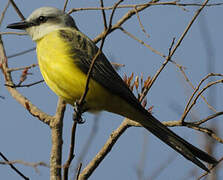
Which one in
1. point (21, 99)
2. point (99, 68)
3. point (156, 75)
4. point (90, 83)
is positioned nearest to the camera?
point (156, 75)

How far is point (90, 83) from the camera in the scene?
14.2 ft

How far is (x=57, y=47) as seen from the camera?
14.5ft

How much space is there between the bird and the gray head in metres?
0.12

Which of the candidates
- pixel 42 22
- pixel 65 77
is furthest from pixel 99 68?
pixel 42 22

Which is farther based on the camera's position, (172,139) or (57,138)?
(57,138)

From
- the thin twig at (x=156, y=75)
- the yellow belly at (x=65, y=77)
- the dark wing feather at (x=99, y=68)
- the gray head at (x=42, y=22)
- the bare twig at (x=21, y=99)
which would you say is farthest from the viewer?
the gray head at (x=42, y=22)

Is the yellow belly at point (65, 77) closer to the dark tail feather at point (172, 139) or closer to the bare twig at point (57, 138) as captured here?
the bare twig at point (57, 138)

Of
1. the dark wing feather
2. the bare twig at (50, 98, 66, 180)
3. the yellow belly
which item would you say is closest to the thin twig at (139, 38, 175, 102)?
the dark wing feather

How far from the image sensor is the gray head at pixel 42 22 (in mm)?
4867

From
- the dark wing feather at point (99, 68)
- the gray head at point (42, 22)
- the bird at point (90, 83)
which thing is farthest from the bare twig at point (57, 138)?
the gray head at point (42, 22)

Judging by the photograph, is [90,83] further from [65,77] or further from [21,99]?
[21,99]

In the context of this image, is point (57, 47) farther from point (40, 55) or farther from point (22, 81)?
point (22, 81)

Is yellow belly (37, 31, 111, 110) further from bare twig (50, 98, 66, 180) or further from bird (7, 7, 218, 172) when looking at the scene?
bare twig (50, 98, 66, 180)

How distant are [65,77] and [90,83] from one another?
0.30 m
